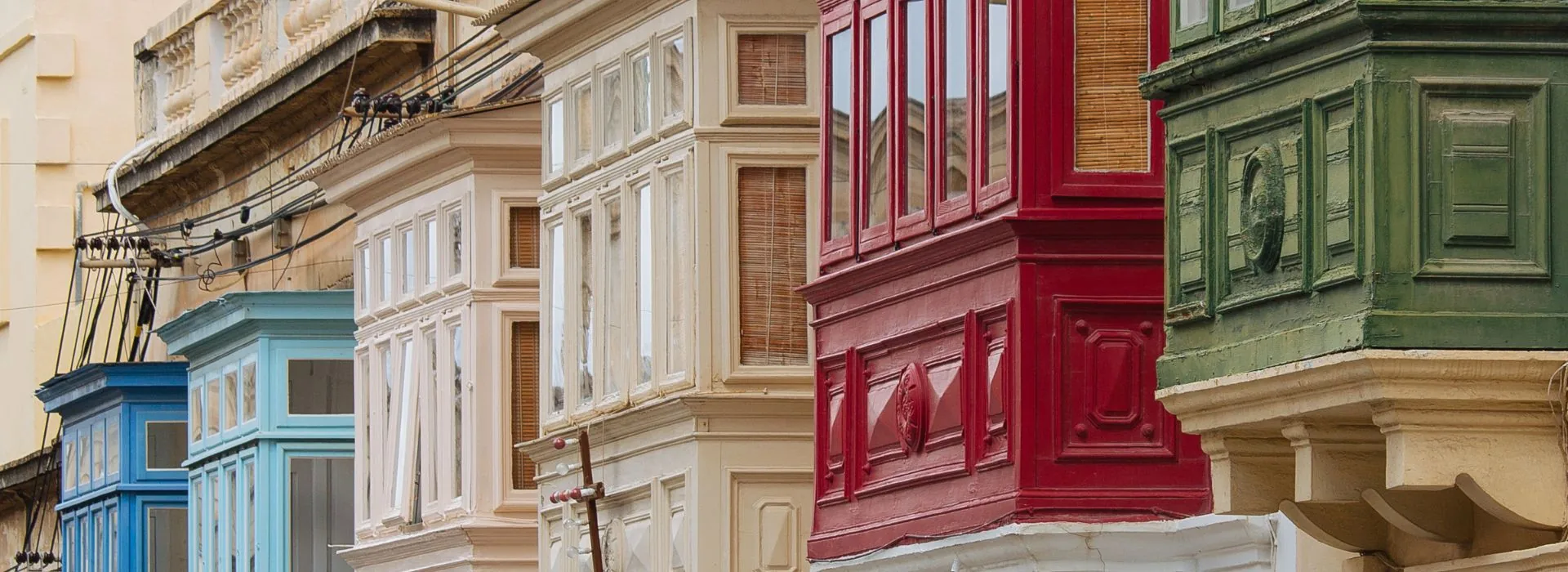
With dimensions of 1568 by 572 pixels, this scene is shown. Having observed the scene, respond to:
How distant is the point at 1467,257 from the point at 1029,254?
13.9 feet

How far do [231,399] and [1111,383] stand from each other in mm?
18199

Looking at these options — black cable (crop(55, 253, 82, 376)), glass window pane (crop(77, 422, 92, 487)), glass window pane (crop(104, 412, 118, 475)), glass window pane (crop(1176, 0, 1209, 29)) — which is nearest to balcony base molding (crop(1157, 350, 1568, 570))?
glass window pane (crop(1176, 0, 1209, 29))

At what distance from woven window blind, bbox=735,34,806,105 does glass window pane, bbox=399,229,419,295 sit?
6656 millimetres

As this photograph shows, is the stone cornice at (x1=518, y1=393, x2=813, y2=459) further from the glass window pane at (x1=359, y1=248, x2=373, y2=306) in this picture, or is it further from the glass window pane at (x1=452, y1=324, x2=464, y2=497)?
the glass window pane at (x1=359, y1=248, x2=373, y2=306)

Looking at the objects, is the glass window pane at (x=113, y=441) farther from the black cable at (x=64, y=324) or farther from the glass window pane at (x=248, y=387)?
the glass window pane at (x=248, y=387)

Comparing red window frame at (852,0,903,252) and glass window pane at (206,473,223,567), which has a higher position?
red window frame at (852,0,903,252)

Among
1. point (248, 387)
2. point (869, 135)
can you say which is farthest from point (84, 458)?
point (869, 135)

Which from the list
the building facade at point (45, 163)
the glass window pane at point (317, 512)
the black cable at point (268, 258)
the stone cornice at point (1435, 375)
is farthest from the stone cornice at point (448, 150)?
the building facade at point (45, 163)

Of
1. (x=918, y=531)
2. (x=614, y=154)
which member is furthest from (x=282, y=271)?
(x=918, y=531)

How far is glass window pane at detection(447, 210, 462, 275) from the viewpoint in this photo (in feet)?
→ 93.4

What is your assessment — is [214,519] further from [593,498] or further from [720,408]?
[720,408]

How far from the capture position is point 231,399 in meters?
34.7

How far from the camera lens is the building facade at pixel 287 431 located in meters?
33.5

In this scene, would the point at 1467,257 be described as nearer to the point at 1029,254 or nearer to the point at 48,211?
the point at 1029,254
